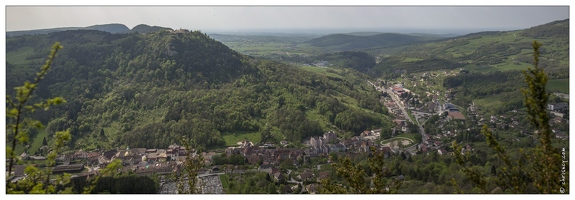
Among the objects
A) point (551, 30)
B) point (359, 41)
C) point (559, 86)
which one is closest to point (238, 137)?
point (559, 86)

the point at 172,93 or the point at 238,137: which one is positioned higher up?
the point at 172,93

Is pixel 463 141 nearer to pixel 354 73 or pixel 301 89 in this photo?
pixel 301 89

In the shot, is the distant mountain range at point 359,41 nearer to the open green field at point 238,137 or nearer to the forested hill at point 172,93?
the forested hill at point 172,93

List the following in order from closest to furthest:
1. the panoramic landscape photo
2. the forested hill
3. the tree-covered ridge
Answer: the panoramic landscape photo
the forested hill
the tree-covered ridge

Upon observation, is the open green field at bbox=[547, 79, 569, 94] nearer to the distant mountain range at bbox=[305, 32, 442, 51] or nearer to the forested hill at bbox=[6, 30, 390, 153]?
the forested hill at bbox=[6, 30, 390, 153]

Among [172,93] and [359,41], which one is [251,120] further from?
[359,41]

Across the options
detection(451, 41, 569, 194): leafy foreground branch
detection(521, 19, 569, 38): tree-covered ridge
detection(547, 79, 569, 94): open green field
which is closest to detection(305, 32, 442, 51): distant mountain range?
detection(521, 19, 569, 38): tree-covered ridge
